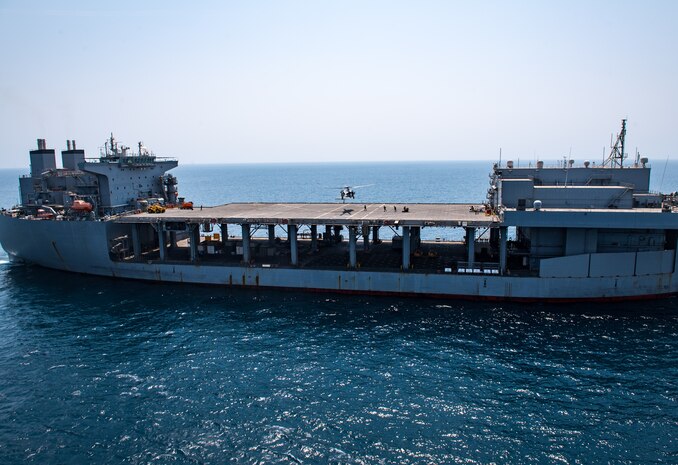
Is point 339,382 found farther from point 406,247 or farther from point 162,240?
point 162,240

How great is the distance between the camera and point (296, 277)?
47375 mm

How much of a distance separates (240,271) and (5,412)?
24.2m

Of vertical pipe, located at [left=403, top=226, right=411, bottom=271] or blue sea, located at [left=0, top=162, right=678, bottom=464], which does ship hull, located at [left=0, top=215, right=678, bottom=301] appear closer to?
vertical pipe, located at [left=403, top=226, right=411, bottom=271]

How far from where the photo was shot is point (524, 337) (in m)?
35.7

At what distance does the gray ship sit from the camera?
4212 cm

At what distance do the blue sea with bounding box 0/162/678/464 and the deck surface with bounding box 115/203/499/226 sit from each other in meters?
7.37

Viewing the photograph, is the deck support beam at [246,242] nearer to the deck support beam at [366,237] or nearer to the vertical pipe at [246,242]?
the vertical pipe at [246,242]

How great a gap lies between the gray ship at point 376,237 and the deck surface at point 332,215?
0.15 meters

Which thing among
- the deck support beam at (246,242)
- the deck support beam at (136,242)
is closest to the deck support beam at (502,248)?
the deck support beam at (246,242)

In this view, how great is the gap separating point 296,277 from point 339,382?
1887 centimetres

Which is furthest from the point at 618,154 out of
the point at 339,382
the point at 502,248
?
the point at 339,382

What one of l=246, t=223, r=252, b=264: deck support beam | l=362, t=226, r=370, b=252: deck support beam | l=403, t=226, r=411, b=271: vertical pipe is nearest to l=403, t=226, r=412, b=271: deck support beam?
l=403, t=226, r=411, b=271: vertical pipe

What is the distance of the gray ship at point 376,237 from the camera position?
42.1 m

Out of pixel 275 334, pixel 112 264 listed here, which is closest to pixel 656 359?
pixel 275 334
